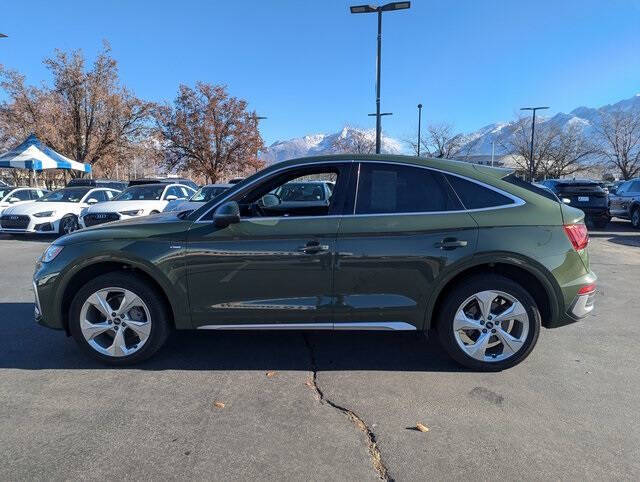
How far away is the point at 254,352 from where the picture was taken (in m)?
4.30

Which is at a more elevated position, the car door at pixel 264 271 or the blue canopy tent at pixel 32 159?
the blue canopy tent at pixel 32 159

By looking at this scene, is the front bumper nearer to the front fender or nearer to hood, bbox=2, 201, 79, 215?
hood, bbox=2, 201, 79, 215

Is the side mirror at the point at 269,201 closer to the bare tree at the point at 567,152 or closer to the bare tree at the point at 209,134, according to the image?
the bare tree at the point at 209,134

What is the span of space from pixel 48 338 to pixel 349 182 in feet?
11.1

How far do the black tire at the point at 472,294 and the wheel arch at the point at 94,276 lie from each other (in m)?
2.24

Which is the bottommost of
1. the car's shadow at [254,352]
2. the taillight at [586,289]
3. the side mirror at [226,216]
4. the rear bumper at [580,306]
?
the car's shadow at [254,352]

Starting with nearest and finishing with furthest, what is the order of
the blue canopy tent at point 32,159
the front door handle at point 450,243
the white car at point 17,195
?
the front door handle at point 450,243
the white car at point 17,195
the blue canopy tent at point 32,159

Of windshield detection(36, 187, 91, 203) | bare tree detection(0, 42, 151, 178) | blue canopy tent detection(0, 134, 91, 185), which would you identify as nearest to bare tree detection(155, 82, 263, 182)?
bare tree detection(0, 42, 151, 178)

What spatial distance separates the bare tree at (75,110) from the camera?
2839 centimetres

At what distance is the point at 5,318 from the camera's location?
17.5 ft

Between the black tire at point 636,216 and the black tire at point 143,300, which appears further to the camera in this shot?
the black tire at point 636,216

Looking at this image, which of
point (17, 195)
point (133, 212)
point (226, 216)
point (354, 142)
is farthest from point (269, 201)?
point (354, 142)

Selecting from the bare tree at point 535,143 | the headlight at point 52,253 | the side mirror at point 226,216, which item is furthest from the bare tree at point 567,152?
the headlight at point 52,253

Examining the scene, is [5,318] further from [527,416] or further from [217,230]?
[527,416]
